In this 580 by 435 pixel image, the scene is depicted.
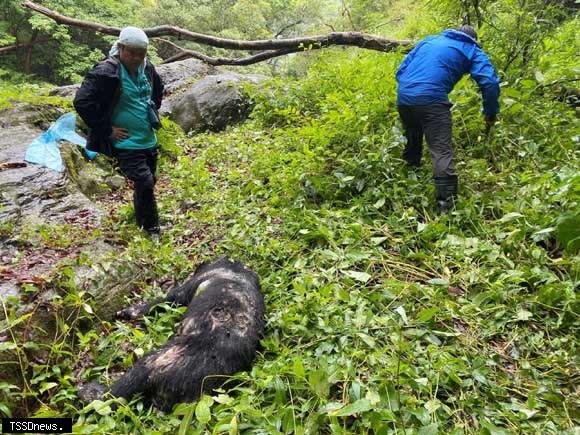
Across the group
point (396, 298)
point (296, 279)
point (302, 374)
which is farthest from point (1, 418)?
point (396, 298)

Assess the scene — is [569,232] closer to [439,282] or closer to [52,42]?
[439,282]

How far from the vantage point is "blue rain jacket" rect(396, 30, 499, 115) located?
12.8ft

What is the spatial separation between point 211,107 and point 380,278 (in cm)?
636

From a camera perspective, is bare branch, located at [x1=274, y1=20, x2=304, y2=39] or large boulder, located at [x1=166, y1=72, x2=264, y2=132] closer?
large boulder, located at [x1=166, y1=72, x2=264, y2=132]

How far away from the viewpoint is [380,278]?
10.9ft

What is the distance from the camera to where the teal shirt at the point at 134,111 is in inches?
153

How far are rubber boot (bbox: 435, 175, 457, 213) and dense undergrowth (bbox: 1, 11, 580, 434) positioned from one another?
0.38 feet

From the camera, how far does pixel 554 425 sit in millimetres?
2039

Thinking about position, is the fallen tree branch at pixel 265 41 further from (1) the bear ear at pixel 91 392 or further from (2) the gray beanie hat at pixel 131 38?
(1) the bear ear at pixel 91 392

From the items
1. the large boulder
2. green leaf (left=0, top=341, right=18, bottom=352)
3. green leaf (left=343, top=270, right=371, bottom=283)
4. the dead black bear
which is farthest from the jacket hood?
the large boulder

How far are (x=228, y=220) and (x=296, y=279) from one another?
61.7 inches

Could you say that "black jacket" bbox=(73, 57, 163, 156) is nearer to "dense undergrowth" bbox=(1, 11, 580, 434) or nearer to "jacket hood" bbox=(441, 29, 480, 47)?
"dense undergrowth" bbox=(1, 11, 580, 434)

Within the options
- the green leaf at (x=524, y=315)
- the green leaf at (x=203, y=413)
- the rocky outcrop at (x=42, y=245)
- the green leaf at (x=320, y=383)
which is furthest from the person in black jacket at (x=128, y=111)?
the green leaf at (x=524, y=315)

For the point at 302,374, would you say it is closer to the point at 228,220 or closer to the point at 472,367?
the point at 472,367
